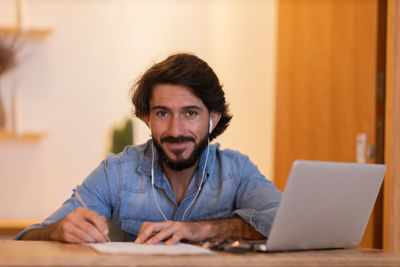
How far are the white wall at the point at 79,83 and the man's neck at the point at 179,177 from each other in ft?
5.77

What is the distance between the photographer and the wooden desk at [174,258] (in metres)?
0.92

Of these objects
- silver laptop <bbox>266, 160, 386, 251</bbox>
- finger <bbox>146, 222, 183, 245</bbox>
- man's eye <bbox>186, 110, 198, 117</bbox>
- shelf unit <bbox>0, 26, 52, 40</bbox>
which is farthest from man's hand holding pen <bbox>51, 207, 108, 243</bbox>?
shelf unit <bbox>0, 26, 52, 40</bbox>

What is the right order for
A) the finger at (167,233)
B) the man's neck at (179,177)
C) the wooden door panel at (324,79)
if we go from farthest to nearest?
the wooden door panel at (324,79)
the man's neck at (179,177)
the finger at (167,233)

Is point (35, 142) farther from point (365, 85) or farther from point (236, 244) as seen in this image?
point (236, 244)

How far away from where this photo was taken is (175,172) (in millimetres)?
1763

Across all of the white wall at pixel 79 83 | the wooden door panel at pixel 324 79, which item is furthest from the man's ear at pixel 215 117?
the white wall at pixel 79 83

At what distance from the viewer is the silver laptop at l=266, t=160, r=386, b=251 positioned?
1.11m

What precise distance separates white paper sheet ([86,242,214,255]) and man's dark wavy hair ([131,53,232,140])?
2.11ft

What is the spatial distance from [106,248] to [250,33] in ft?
8.46

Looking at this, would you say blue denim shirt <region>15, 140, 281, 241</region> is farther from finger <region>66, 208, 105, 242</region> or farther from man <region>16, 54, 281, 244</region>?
finger <region>66, 208, 105, 242</region>

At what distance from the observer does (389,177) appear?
6.23 ft

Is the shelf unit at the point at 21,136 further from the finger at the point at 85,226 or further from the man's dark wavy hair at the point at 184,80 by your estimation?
the finger at the point at 85,226

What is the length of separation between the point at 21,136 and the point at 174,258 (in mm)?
2854

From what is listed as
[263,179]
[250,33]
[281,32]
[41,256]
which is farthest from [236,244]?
A: [250,33]
